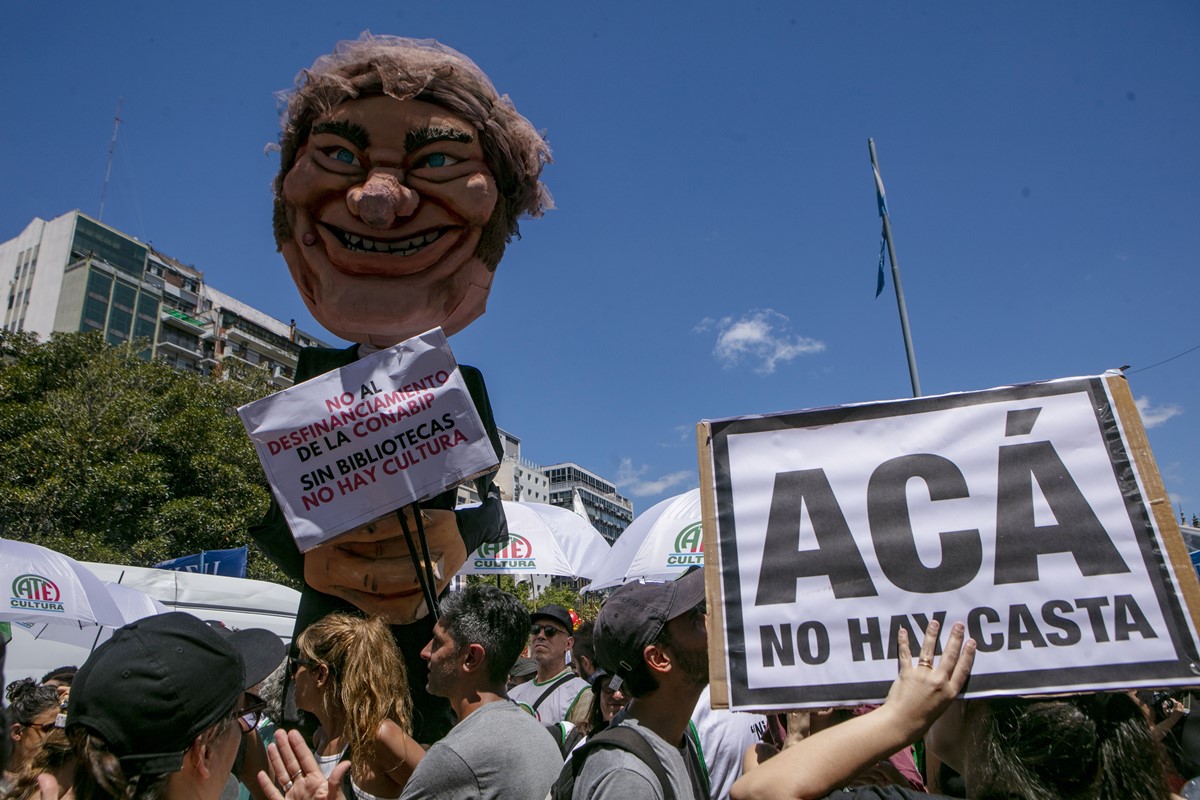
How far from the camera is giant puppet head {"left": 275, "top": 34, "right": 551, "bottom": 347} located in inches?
183

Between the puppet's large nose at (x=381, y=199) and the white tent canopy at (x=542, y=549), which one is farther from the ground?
the puppet's large nose at (x=381, y=199)

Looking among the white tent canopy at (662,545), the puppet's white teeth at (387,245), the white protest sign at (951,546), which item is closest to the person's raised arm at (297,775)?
the white protest sign at (951,546)

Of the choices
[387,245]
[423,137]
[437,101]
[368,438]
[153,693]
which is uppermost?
[437,101]

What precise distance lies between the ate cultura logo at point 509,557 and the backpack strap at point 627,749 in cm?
592

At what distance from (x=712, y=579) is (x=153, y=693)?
4.33ft

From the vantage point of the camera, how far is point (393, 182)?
14.9ft

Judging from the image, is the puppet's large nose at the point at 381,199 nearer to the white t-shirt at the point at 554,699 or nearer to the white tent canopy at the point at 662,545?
the white t-shirt at the point at 554,699

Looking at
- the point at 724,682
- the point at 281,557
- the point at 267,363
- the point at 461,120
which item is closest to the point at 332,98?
the point at 461,120

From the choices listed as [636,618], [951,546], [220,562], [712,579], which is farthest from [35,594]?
[220,562]

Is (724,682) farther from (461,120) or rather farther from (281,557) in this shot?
(461,120)

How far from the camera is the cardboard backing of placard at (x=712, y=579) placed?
1935mm

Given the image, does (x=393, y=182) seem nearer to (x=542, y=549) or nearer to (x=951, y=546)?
(x=951, y=546)

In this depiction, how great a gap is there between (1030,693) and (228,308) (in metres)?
62.4

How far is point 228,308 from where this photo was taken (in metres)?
57.5
